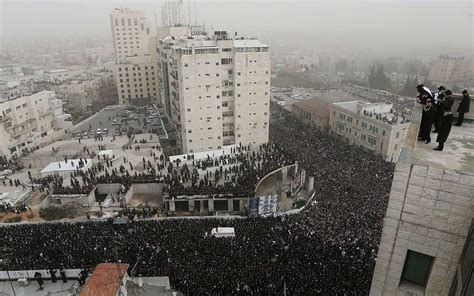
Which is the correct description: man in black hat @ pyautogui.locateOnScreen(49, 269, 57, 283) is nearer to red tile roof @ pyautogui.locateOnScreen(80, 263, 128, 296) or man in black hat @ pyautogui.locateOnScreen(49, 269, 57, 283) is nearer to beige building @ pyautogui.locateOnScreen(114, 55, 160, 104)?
red tile roof @ pyautogui.locateOnScreen(80, 263, 128, 296)

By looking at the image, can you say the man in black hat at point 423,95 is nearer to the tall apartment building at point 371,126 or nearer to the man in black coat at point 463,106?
the man in black coat at point 463,106

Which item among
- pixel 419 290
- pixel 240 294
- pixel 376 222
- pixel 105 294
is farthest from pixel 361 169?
pixel 419 290

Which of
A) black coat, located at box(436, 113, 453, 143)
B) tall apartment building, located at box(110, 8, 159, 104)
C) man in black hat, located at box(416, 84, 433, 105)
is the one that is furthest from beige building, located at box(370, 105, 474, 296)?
tall apartment building, located at box(110, 8, 159, 104)

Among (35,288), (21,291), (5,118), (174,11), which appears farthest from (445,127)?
(174,11)

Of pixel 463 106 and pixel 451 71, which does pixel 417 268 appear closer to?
pixel 463 106

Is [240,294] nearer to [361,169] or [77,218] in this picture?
[77,218]
